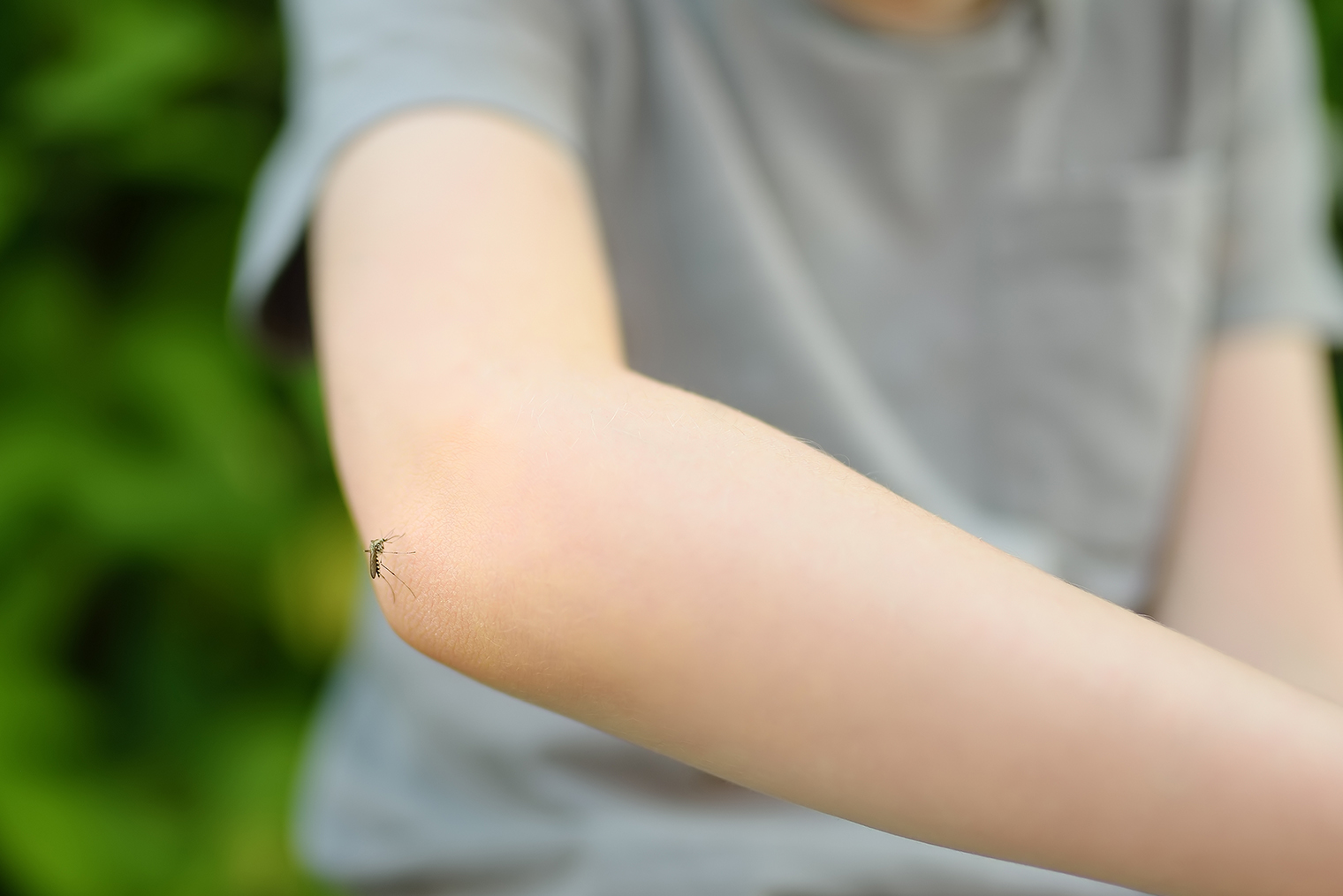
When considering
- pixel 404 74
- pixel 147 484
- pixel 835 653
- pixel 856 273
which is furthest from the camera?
pixel 147 484

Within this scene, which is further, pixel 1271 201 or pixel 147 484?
pixel 147 484

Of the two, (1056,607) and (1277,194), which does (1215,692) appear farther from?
(1277,194)

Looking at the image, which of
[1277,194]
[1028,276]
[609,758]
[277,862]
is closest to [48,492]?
[277,862]

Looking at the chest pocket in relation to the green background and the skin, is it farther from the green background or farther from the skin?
the green background

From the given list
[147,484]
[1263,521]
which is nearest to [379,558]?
[1263,521]

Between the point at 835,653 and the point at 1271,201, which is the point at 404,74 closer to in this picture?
the point at 835,653

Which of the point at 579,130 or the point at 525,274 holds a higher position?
the point at 579,130

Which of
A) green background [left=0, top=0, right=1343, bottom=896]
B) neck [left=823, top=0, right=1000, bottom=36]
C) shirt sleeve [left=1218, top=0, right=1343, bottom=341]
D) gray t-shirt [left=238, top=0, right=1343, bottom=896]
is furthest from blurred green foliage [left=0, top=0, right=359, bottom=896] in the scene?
shirt sleeve [left=1218, top=0, right=1343, bottom=341]
